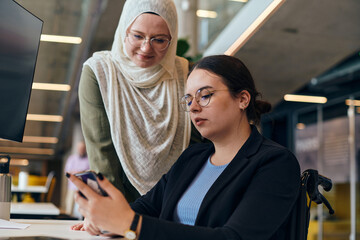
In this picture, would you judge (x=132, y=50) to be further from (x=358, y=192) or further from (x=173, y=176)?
(x=358, y=192)

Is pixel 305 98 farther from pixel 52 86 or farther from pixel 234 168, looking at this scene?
pixel 234 168

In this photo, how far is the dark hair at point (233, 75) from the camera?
1.43 meters

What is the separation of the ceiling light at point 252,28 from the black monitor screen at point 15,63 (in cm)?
136

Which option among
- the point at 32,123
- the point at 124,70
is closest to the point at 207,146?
the point at 124,70

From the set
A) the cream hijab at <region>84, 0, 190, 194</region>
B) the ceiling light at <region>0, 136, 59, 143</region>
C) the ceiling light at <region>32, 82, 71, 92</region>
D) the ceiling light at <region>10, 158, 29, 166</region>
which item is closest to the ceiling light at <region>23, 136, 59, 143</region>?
the ceiling light at <region>0, 136, 59, 143</region>

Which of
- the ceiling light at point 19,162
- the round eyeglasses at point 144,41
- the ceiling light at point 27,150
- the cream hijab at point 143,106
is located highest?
the ceiling light at point 27,150

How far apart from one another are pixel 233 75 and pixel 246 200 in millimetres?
433

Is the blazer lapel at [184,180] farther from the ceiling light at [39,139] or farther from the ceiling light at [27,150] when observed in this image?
the ceiling light at [27,150]

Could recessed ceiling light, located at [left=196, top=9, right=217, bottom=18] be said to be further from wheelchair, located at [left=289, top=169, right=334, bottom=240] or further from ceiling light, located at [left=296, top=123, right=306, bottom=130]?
wheelchair, located at [left=289, top=169, right=334, bottom=240]

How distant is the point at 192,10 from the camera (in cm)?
628

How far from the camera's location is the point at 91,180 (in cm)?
106

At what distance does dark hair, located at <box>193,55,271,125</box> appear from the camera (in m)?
1.43

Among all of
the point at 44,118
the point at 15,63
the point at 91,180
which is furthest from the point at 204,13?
the point at 44,118

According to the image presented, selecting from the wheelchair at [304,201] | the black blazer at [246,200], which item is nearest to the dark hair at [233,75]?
the black blazer at [246,200]
